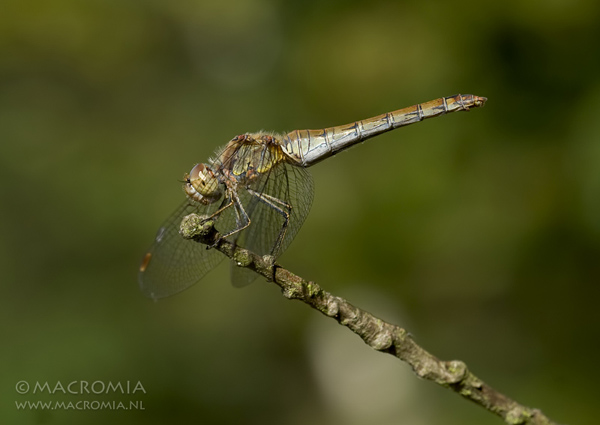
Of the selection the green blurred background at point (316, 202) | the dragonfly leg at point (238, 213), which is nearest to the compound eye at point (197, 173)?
the dragonfly leg at point (238, 213)

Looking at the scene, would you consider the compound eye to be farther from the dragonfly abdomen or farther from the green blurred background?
the green blurred background

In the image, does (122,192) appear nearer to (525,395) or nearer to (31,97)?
(31,97)

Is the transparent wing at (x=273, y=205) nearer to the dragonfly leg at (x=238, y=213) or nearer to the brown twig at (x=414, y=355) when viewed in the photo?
the dragonfly leg at (x=238, y=213)

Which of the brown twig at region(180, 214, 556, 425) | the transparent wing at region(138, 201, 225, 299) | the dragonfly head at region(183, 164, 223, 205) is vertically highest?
the dragonfly head at region(183, 164, 223, 205)

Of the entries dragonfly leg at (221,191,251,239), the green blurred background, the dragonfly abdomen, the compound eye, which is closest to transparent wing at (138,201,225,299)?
dragonfly leg at (221,191,251,239)

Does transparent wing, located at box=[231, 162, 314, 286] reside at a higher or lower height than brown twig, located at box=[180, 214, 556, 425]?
higher

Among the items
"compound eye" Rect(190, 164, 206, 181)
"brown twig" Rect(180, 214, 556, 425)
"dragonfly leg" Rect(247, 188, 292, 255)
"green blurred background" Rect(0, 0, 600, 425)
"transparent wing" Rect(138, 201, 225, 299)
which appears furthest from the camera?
"green blurred background" Rect(0, 0, 600, 425)

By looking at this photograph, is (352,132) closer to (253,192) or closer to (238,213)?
(253,192)
